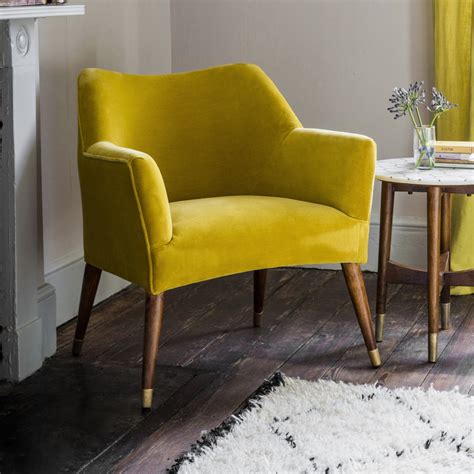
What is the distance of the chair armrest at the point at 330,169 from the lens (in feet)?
9.18

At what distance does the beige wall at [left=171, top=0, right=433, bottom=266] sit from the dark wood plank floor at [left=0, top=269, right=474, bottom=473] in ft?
2.14

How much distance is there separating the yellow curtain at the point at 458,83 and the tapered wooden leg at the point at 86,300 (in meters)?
1.44

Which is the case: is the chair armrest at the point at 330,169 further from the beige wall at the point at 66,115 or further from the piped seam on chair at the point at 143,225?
the beige wall at the point at 66,115

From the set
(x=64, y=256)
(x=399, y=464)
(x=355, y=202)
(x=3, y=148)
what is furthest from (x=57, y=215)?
(x=399, y=464)

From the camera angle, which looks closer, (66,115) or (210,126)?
(210,126)

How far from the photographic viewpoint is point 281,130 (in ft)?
10.2

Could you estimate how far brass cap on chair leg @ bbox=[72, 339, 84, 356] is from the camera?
9.93 feet

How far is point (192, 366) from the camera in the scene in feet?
9.66

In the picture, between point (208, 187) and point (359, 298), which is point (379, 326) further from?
point (208, 187)

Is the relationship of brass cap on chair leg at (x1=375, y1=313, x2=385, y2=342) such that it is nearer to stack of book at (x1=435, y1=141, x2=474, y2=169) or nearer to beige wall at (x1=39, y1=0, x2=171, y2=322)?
stack of book at (x1=435, y1=141, x2=474, y2=169)

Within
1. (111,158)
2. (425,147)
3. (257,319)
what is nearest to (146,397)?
(111,158)

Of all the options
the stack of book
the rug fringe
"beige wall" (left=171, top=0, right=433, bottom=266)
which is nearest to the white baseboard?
the rug fringe

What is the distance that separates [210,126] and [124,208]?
0.68m

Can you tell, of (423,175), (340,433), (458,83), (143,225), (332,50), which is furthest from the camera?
(332,50)
